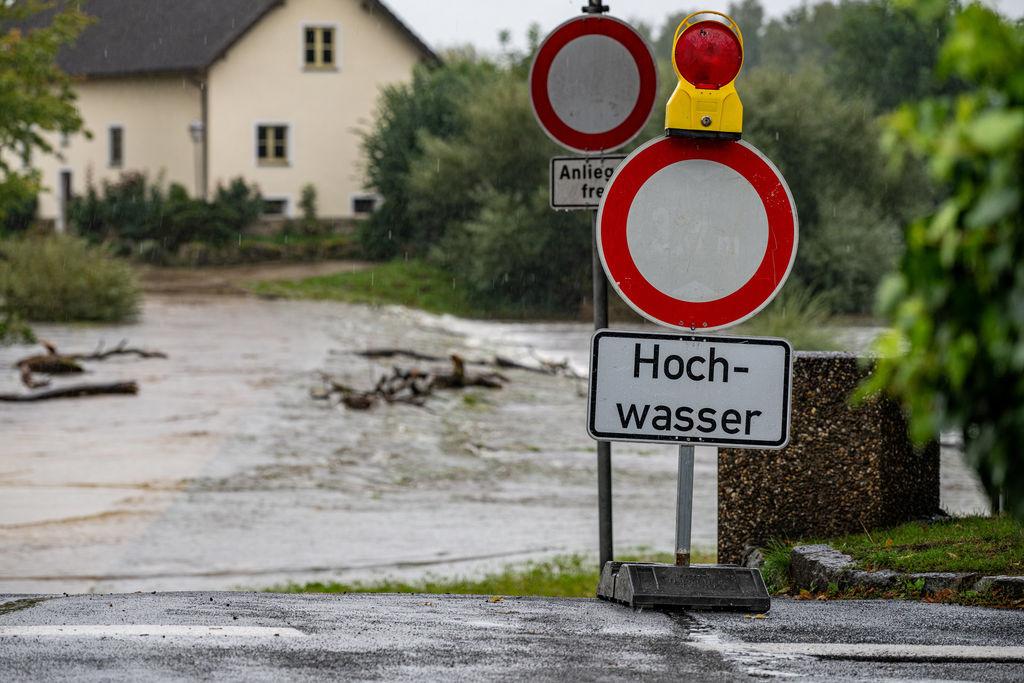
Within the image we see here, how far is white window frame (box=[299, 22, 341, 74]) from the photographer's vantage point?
53406 mm

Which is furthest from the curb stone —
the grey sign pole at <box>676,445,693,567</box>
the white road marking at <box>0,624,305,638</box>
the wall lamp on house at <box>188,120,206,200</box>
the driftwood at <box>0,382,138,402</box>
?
the wall lamp on house at <box>188,120,206,200</box>

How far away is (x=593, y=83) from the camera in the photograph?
24.5 ft

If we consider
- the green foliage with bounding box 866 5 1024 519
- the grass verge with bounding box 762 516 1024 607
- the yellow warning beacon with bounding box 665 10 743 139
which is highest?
the yellow warning beacon with bounding box 665 10 743 139

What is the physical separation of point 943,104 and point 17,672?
331 centimetres

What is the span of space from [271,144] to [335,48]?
3.76 meters

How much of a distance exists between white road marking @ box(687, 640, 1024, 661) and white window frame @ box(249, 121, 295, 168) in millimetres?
49126

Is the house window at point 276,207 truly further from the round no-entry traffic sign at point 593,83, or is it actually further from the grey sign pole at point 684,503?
the grey sign pole at point 684,503

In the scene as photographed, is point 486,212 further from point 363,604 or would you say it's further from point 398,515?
point 363,604

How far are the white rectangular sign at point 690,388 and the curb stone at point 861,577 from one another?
3.54 feet

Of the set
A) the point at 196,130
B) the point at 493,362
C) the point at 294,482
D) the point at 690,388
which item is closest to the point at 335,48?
the point at 196,130

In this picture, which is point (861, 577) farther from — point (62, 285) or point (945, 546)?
point (62, 285)

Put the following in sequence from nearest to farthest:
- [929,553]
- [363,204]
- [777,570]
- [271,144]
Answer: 1. [929,553]
2. [777,570]
3. [271,144]
4. [363,204]

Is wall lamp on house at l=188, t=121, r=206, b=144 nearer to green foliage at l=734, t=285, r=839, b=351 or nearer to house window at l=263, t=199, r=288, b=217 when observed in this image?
house window at l=263, t=199, r=288, b=217

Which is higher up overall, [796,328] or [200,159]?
[200,159]
